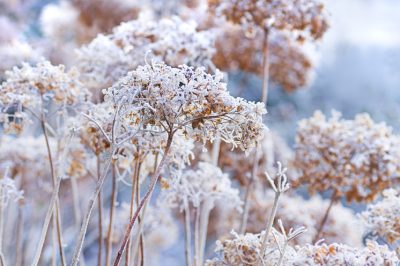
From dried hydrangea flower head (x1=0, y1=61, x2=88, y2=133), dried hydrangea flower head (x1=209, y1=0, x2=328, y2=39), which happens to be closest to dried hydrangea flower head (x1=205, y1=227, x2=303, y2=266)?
dried hydrangea flower head (x1=0, y1=61, x2=88, y2=133)

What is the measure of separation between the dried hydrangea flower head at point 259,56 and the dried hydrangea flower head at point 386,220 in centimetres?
85

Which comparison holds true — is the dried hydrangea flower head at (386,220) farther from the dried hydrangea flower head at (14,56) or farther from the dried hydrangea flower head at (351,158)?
the dried hydrangea flower head at (14,56)

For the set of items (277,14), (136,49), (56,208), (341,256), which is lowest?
(341,256)

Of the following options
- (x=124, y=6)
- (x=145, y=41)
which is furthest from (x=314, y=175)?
(x=124, y=6)

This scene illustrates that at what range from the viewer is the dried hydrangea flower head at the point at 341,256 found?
104cm

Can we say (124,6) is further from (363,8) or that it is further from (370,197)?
(363,8)

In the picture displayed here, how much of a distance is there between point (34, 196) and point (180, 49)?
1.46 metres

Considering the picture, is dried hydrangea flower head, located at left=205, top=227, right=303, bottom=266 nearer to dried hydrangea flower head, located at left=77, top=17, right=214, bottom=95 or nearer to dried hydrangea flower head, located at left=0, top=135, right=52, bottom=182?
dried hydrangea flower head, located at left=77, top=17, right=214, bottom=95

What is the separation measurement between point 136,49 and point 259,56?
0.65 m

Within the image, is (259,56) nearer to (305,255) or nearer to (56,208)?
(56,208)

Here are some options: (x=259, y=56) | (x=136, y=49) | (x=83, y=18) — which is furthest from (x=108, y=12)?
(x=136, y=49)

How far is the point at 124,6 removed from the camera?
99.0 inches

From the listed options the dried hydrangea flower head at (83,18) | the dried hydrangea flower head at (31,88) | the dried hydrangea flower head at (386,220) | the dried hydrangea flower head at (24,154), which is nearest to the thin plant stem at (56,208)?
the dried hydrangea flower head at (31,88)

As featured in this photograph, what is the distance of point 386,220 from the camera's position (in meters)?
1.33
